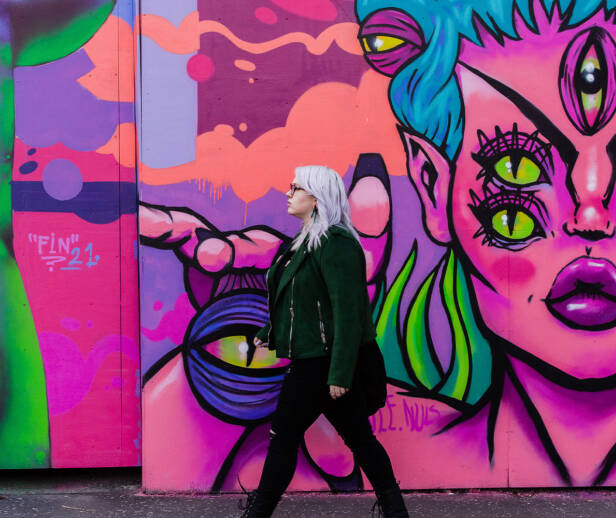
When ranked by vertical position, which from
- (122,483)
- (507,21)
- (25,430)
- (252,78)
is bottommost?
(122,483)

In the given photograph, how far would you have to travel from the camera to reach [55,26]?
366cm

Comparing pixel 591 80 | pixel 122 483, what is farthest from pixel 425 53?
pixel 122 483

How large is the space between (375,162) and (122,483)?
232cm

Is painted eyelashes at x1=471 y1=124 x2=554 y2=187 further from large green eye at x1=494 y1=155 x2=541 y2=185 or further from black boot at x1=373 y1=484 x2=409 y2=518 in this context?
black boot at x1=373 y1=484 x2=409 y2=518

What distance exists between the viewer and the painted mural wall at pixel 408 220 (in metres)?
3.58

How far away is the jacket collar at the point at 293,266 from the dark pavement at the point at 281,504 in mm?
1294

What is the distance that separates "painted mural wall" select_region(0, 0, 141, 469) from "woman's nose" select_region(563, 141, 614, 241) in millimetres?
2471

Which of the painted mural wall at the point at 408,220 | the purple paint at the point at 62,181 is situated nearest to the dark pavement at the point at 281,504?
the painted mural wall at the point at 408,220

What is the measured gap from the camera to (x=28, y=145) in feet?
12.1

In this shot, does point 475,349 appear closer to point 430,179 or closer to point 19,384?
point 430,179

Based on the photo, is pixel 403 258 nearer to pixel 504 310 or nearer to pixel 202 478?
pixel 504 310

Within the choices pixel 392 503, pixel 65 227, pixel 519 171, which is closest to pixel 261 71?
pixel 65 227

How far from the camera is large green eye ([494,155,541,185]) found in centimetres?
366

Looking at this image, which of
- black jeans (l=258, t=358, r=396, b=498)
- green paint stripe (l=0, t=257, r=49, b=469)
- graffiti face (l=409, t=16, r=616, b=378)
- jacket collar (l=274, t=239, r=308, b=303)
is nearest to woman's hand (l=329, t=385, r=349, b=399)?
black jeans (l=258, t=358, r=396, b=498)
